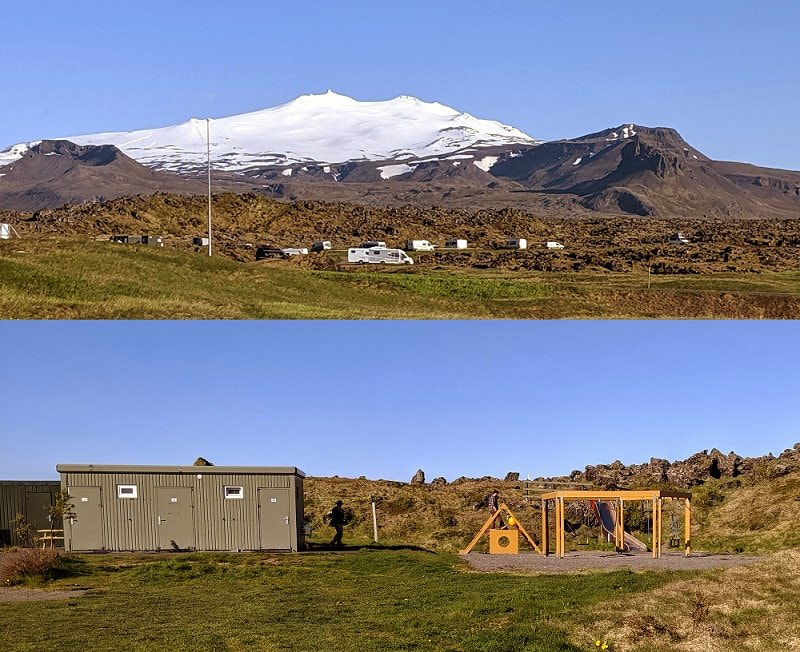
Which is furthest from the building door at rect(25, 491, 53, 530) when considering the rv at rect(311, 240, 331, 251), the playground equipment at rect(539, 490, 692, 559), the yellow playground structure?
the rv at rect(311, 240, 331, 251)

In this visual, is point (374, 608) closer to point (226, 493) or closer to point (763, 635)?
point (763, 635)

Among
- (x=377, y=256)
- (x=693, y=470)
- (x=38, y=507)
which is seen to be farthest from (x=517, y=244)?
(x=38, y=507)

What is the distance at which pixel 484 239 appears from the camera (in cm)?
11875

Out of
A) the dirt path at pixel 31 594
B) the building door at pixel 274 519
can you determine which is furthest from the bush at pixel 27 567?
the building door at pixel 274 519

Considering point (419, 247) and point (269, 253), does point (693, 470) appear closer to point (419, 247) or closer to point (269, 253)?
point (269, 253)

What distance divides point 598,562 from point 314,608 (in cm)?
838

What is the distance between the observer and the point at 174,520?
102 ft

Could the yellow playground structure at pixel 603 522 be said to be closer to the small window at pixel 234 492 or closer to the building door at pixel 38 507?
the small window at pixel 234 492

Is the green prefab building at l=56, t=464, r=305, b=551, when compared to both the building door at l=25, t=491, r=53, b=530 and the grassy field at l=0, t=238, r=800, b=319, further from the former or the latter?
the grassy field at l=0, t=238, r=800, b=319

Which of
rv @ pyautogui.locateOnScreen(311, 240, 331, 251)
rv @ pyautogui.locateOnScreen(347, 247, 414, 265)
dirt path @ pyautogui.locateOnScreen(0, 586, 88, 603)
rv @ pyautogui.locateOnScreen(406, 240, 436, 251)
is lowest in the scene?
dirt path @ pyautogui.locateOnScreen(0, 586, 88, 603)

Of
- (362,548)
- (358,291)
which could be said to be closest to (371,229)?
(358,291)

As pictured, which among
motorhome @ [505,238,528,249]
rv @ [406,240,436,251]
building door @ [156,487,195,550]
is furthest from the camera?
motorhome @ [505,238,528,249]

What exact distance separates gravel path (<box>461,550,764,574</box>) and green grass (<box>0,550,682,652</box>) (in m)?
0.98

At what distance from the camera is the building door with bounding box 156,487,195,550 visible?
102 feet
